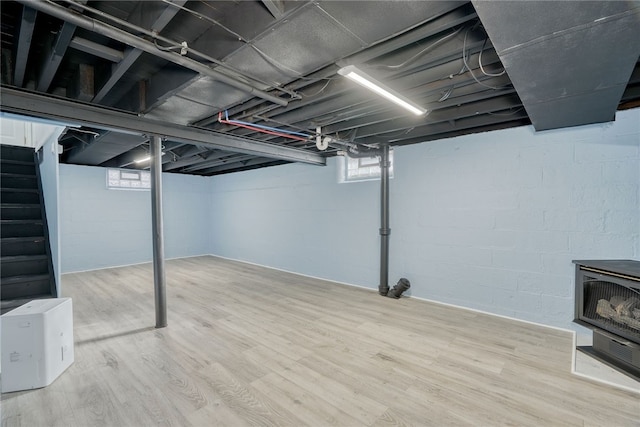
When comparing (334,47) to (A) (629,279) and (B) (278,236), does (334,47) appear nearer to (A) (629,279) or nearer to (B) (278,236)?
(A) (629,279)

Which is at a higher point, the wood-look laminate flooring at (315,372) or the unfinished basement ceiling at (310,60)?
the unfinished basement ceiling at (310,60)

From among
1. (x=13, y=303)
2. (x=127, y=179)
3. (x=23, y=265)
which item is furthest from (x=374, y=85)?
(x=127, y=179)

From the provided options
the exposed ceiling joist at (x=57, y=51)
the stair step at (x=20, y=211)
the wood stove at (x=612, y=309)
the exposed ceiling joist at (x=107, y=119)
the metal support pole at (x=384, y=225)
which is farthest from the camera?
the metal support pole at (x=384, y=225)

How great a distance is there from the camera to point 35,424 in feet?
5.75

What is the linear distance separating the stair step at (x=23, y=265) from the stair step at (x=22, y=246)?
10cm

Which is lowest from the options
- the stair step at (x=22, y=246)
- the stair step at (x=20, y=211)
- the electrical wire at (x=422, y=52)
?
the stair step at (x=22, y=246)

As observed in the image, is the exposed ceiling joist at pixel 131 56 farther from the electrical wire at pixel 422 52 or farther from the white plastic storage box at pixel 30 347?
the white plastic storage box at pixel 30 347

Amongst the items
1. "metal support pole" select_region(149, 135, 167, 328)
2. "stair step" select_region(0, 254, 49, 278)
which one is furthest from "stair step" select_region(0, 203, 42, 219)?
"metal support pole" select_region(149, 135, 167, 328)

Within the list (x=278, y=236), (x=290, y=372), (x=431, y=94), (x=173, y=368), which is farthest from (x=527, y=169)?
(x=278, y=236)

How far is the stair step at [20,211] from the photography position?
3.51 m

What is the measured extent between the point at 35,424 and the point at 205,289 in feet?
9.87

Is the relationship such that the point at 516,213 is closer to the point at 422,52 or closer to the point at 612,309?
the point at 612,309

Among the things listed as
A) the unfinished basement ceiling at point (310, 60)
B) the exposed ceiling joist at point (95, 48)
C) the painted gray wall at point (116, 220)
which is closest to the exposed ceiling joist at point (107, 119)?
the unfinished basement ceiling at point (310, 60)

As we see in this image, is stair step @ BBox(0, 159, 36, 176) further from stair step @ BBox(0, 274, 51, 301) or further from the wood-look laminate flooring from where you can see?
the wood-look laminate flooring
